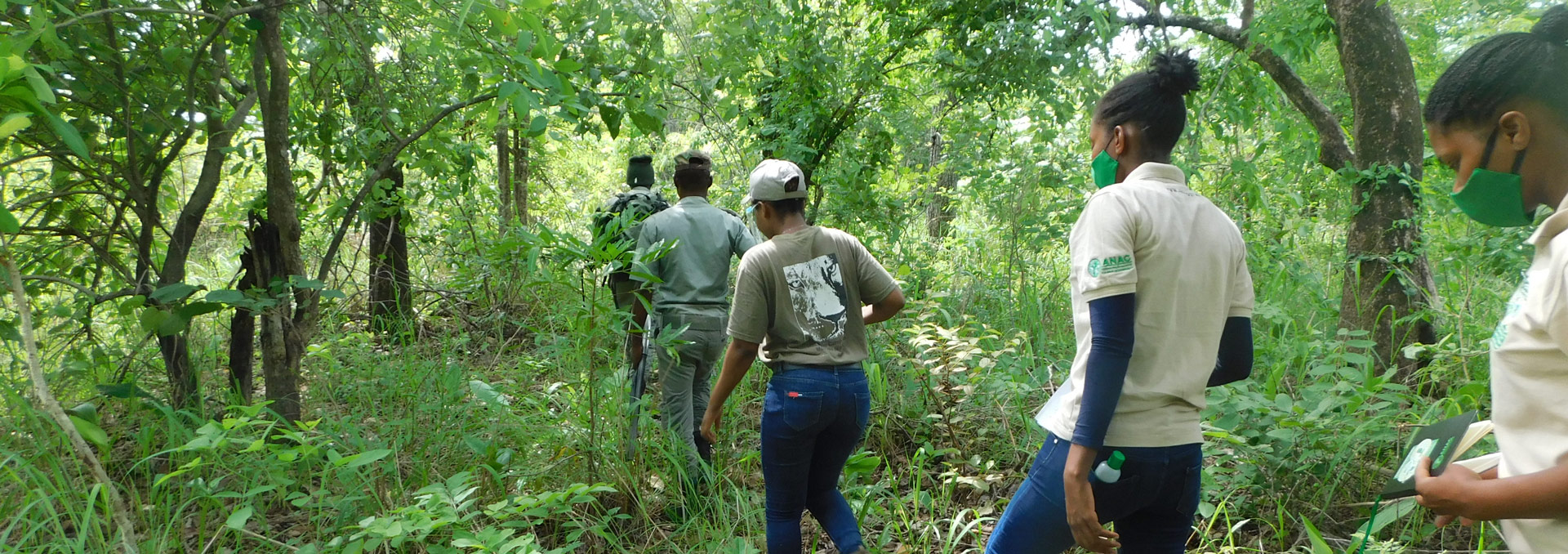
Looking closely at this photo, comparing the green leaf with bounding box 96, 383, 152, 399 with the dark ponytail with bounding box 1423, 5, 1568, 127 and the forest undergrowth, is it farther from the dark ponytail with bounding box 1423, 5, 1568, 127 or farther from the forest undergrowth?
the dark ponytail with bounding box 1423, 5, 1568, 127

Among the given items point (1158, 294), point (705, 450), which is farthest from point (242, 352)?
point (1158, 294)

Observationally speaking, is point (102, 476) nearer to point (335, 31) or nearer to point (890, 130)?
point (335, 31)

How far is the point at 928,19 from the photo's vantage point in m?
5.15

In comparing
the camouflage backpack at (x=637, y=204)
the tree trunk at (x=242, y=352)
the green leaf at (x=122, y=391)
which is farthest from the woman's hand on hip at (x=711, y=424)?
the green leaf at (x=122, y=391)

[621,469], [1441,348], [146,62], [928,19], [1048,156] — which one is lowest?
[621,469]

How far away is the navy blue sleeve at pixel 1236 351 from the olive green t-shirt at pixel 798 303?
1.15 metres

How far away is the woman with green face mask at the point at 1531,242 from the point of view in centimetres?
110

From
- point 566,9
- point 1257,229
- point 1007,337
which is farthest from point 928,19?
point 566,9

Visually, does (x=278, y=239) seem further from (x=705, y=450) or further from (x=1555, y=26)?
(x=1555, y=26)

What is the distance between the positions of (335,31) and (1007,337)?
397cm

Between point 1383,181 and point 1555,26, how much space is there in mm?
3153

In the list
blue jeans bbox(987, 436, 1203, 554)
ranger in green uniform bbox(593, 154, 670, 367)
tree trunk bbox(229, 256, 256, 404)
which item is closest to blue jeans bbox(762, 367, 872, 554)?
blue jeans bbox(987, 436, 1203, 554)

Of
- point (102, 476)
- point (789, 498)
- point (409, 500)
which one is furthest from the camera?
point (409, 500)

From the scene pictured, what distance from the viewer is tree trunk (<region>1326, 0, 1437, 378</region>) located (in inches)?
156
